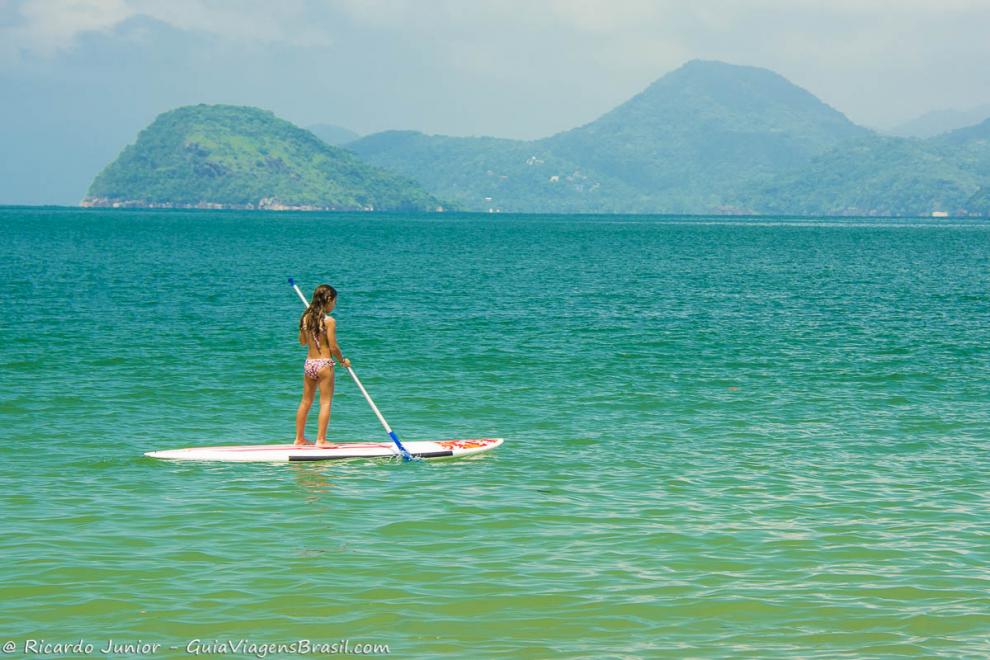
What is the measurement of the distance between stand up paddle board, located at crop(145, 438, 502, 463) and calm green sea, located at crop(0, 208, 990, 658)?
0.44 metres

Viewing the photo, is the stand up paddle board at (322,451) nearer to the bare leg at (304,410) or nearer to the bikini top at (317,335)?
the bare leg at (304,410)

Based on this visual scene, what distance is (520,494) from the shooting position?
1748 centimetres

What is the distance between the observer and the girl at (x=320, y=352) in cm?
1939

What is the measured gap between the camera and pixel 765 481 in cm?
1838

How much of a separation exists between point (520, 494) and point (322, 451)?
4.21 m

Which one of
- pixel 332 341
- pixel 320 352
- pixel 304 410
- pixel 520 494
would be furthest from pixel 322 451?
pixel 520 494

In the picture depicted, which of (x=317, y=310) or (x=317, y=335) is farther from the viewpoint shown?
(x=317, y=335)

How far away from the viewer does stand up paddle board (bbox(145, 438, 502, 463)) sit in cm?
1969

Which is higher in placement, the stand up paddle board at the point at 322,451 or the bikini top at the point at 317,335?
the bikini top at the point at 317,335

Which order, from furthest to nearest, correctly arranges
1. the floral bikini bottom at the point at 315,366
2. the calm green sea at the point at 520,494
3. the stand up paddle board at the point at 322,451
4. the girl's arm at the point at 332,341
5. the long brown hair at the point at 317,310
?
the floral bikini bottom at the point at 315,366
the stand up paddle board at the point at 322,451
the girl's arm at the point at 332,341
the long brown hair at the point at 317,310
the calm green sea at the point at 520,494

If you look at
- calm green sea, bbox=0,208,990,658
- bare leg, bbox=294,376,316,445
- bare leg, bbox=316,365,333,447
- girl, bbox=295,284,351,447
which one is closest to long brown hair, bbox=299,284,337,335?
girl, bbox=295,284,351,447

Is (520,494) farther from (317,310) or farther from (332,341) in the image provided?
(317,310)

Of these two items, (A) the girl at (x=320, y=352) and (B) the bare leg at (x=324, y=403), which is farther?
(B) the bare leg at (x=324, y=403)

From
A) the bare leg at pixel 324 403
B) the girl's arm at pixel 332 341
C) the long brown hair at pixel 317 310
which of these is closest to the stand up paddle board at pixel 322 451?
the bare leg at pixel 324 403
